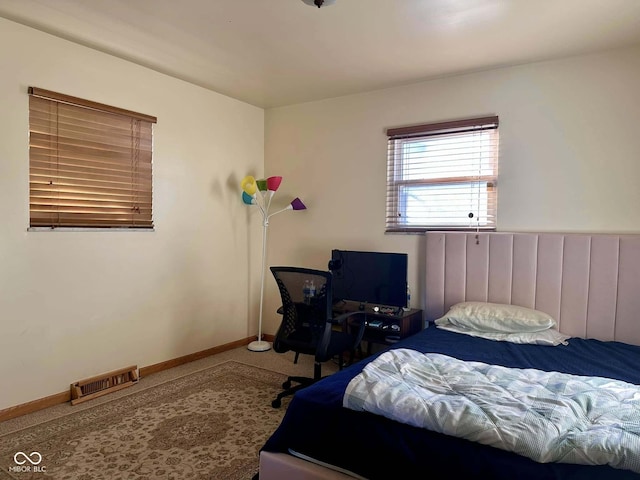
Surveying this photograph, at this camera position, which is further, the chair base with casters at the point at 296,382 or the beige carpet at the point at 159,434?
the chair base with casters at the point at 296,382

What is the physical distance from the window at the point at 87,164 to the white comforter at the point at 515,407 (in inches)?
97.9

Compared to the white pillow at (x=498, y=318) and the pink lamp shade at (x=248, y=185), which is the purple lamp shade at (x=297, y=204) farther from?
the white pillow at (x=498, y=318)

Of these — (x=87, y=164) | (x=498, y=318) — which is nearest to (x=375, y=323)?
(x=498, y=318)

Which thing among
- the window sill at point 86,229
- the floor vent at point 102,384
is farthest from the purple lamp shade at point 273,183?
the floor vent at point 102,384

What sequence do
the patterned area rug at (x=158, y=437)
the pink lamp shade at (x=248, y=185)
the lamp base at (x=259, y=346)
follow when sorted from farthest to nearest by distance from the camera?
the lamp base at (x=259, y=346)
the pink lamp shade at (x=248, y=185)
the patterned area rug at (x=158, y=437)

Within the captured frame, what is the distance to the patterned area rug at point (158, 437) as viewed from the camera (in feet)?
7.59

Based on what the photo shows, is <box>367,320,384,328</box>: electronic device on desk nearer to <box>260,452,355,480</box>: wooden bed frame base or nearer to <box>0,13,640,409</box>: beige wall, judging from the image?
<box>0,13,640,409</box>: beige wall

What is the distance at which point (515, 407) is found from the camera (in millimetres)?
1594

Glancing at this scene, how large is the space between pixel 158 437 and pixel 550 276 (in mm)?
2897

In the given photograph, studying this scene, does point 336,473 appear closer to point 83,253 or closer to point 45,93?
point 83,253

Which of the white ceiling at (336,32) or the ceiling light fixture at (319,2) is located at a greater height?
the white ceiling at (336,32)

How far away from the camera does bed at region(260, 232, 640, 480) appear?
1.51 metres

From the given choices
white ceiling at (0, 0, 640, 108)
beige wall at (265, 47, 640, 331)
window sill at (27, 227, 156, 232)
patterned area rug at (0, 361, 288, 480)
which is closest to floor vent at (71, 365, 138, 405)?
patterned area rug at (0, 361, 288, 480)

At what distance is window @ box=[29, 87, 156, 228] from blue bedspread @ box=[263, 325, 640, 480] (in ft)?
7.62
